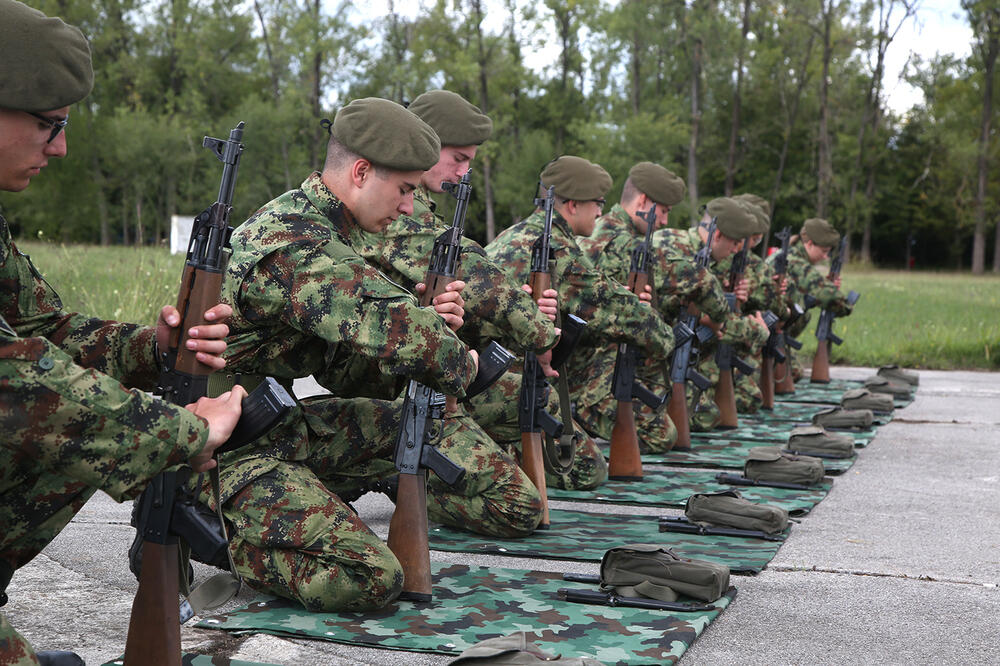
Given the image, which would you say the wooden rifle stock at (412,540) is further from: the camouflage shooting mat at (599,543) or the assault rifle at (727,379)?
the assault rifle at (727,379)

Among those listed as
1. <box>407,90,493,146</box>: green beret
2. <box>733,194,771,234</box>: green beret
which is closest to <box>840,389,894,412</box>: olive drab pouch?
<box>733,194,771,234</box>: green beret

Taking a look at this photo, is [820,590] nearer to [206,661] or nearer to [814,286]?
[206,661]

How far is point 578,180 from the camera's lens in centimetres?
767

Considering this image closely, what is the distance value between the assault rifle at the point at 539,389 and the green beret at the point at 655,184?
2.69m

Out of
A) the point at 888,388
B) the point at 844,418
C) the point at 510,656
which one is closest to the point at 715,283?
the point at 844,418

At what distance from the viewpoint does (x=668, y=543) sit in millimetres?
6059

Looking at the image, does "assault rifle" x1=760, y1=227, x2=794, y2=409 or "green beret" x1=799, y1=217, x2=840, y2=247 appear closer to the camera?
"assault rifle" x1=760, y1=227, x2=794, y2=409

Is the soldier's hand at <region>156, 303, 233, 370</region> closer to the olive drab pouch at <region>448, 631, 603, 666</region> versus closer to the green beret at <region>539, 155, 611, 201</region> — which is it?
the olive drab pouch at <region>448, 631, 603, 666</region>

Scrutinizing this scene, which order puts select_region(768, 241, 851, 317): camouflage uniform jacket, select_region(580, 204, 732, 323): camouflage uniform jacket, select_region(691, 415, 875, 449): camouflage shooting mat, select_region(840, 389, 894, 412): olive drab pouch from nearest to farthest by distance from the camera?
select_region(580, 204, 732, 323): camouflage uniform jacket < select_region(691, 415, 875, 449): camouflage shooting mat < select_region(840, 389, 894, 412): olive drab pouch < select_region(768, 241, 851, 317): camouflage uniform jacket

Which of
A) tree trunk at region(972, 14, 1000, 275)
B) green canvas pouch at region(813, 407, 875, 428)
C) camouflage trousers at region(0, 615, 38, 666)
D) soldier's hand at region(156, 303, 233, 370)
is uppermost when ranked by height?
tree trunk at region(972, 14, 1000, 275)

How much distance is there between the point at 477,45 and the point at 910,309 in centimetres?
2606

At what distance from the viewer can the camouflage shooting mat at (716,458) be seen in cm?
862

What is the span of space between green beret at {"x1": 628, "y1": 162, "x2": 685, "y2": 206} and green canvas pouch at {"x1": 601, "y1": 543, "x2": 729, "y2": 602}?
4804mm

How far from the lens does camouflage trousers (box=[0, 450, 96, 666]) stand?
343 centimetres
